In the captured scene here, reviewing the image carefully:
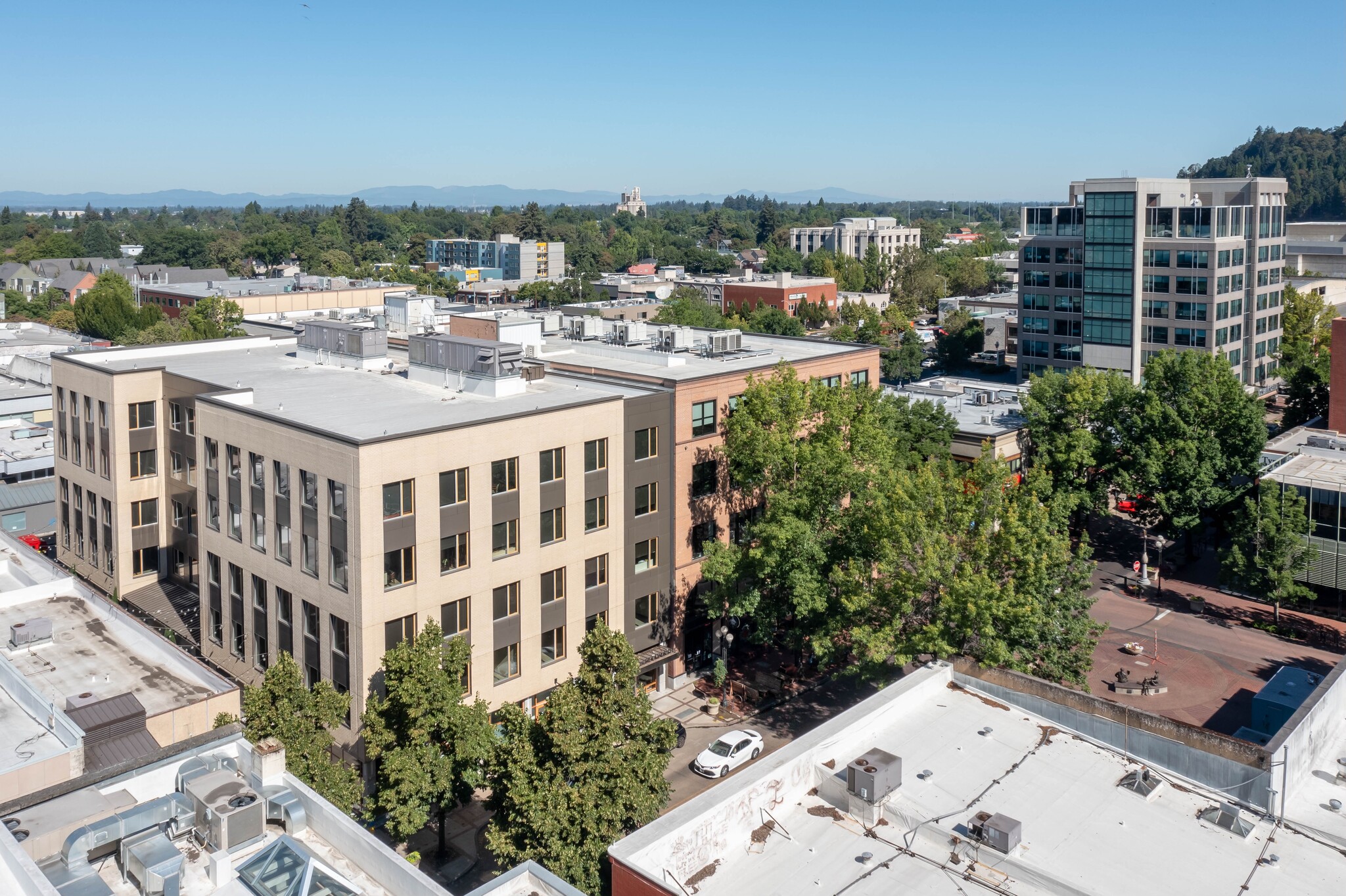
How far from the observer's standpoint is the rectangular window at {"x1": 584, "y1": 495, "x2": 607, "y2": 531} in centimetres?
4462

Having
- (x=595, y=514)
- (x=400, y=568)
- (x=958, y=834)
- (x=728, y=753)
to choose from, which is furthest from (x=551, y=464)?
(x=958, y=834)

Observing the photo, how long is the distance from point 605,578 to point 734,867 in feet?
77.2

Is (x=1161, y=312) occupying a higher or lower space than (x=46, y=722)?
higher

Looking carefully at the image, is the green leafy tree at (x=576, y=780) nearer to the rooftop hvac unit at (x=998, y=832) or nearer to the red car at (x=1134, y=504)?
the rooftop hvac unit at (x=998, y=832)

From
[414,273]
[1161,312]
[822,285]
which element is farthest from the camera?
[414,273]

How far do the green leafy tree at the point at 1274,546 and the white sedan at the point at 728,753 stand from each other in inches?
1181

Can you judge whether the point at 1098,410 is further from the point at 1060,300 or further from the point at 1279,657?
the point at 1060,300

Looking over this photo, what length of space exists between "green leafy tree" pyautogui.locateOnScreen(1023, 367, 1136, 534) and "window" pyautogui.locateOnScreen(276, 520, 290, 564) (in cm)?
4270

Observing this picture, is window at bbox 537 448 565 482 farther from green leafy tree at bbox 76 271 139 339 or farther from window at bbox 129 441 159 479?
green leafy tree at bbox 76 271 139 339

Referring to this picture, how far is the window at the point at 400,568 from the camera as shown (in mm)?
37719

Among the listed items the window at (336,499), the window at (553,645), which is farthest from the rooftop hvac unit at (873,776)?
the window at (336,499)

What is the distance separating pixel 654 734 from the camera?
31016 mm

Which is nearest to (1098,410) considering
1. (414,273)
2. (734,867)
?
(734,867)

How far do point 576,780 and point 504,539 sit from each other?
45.9 feet
